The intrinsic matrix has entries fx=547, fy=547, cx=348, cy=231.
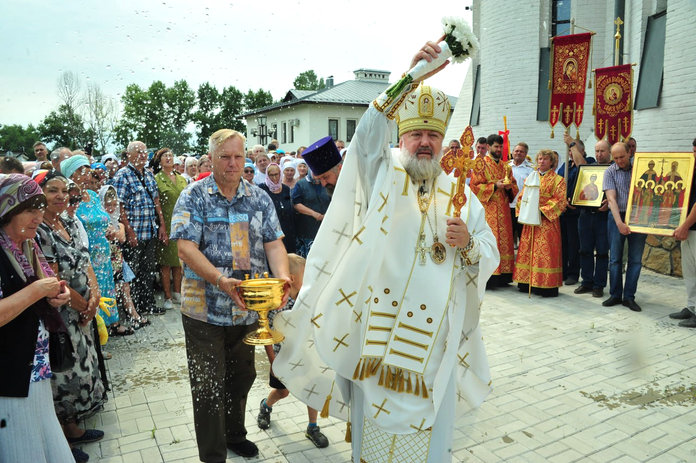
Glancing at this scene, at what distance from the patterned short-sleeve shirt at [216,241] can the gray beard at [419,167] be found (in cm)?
110

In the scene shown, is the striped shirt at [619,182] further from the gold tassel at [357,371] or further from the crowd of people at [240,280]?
the gold tassel at [357,371]

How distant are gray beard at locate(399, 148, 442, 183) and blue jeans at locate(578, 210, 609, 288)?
6815 mm

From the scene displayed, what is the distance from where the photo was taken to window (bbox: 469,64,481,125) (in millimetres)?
17734

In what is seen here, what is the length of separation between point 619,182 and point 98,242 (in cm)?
720

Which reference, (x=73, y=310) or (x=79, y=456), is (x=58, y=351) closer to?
(x=73, y=310)

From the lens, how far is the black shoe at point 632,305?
7773 mm

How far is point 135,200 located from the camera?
768 cm

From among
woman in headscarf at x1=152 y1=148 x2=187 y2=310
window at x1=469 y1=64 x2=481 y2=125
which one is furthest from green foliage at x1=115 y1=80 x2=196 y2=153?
woman in headscarf at x1=152 y1=148 x2=187 y2=310

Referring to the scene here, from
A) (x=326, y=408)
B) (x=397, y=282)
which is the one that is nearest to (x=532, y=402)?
(x=326, y=408)

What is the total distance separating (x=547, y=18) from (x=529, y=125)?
2993mm

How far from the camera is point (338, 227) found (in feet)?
10.1

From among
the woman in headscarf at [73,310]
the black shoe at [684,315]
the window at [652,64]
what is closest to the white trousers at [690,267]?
the black shoe at [684,315]

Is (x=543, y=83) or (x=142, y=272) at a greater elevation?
(x=543, y=83)

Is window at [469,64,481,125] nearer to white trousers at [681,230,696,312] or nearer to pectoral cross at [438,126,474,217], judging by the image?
white trousers at [681,230,696,312]
